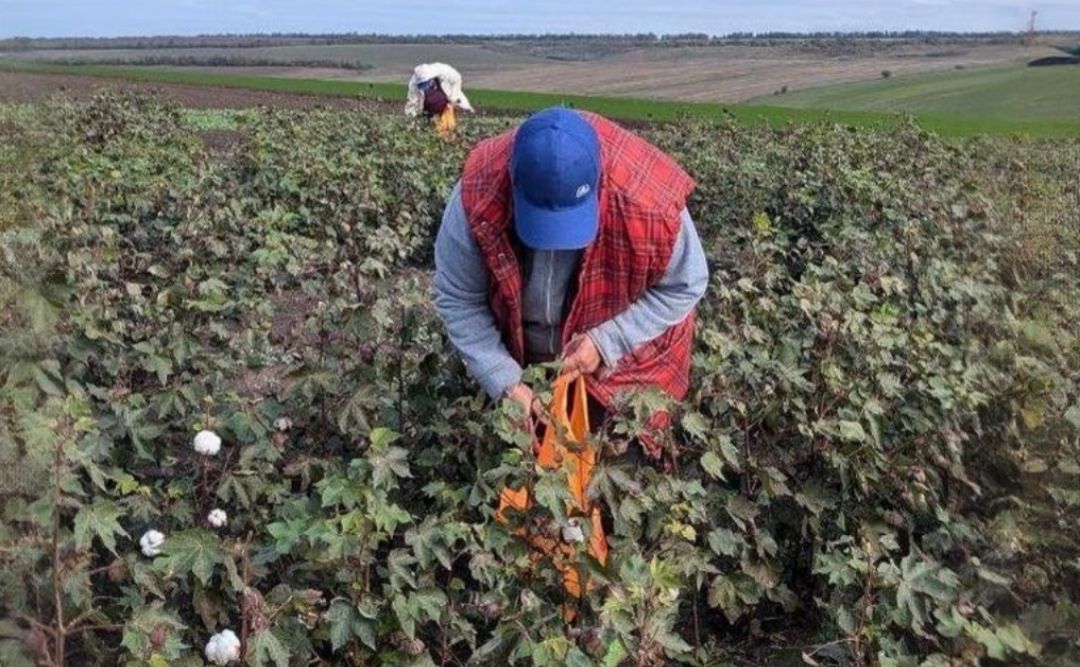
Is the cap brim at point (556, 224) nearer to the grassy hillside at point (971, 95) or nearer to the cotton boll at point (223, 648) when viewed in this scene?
the cotton boll at point (223, 648)

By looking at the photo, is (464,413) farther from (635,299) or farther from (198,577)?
(198,577)

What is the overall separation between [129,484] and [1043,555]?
1665mm

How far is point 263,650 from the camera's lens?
192 centimetres

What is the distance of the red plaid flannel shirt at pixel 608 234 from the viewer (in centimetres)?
233

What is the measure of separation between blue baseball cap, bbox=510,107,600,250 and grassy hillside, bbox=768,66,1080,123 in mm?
22596

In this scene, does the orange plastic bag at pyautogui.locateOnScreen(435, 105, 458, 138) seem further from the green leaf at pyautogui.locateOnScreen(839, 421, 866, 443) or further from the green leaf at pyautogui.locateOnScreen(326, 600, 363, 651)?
the green leaf at pyautogui.locateOnScreen(326, 600, 363, 651)

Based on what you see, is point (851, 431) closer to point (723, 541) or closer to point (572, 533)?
point (723, 541)

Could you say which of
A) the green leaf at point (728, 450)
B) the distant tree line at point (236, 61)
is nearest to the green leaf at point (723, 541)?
the green leaf at point (728, 450)

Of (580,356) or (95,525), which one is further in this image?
(580,356)

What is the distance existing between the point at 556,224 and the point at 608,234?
0.20 m

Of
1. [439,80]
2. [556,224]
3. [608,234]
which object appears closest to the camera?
[556,224]

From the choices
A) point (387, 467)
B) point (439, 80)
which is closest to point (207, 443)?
point (387, 467)

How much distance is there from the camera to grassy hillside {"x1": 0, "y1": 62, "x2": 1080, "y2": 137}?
2050 centimetres

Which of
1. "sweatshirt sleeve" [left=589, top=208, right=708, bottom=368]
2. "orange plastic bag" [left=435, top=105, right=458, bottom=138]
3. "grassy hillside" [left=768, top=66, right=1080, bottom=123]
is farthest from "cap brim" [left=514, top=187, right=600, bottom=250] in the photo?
"grassy hillside" [left=768, top=66, right=1080, bottom=123]
